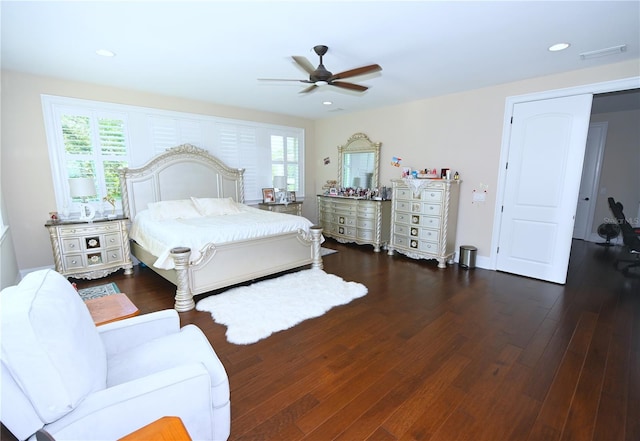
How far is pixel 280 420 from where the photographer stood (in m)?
1.73

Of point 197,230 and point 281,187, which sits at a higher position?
point 281,187

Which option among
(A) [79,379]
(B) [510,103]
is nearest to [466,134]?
(B) [510,103]

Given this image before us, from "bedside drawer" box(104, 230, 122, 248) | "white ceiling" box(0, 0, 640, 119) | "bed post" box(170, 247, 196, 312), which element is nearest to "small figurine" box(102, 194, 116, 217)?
"bedside drawer" box(104, 230, 122, 248)

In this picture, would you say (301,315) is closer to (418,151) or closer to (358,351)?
(358,351)

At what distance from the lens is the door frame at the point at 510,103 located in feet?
10.7

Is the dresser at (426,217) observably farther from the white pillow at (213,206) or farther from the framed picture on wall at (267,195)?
the white pillow at (213,206)

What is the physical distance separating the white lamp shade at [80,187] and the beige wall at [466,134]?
4.16m

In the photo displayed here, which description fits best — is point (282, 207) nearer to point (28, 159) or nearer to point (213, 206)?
point (213, 206)

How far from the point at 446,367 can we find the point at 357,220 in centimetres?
361

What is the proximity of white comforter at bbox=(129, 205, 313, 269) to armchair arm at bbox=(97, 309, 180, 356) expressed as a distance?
1.45 m

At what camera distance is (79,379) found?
3.69 ft

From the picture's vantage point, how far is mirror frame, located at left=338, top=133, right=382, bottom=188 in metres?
5.65

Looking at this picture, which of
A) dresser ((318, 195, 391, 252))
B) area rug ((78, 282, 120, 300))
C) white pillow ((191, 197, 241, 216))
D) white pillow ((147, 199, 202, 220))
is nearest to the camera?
area rug ((78, 282, 120, 300))

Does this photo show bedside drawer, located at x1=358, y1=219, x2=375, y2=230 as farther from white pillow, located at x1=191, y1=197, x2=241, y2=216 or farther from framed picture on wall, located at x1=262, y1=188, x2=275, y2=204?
white pillow, located at x1=191, y1=197, x2=241, y2=216
